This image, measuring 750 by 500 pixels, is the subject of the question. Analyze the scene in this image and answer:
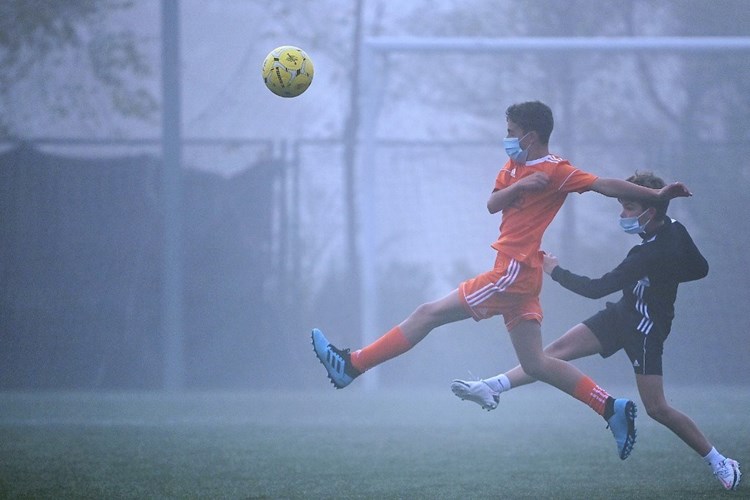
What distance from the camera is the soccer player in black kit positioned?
16.7 ft

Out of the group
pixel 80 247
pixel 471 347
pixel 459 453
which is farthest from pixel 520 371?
pixel 80 247

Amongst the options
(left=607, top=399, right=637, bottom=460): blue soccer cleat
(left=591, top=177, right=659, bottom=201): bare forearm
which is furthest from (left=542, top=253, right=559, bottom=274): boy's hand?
(left=607, top=399, right=637, bottom=460): blue soccer cleat

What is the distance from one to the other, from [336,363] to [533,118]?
1703 mm

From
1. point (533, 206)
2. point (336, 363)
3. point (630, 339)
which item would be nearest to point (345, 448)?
point (336, 363)

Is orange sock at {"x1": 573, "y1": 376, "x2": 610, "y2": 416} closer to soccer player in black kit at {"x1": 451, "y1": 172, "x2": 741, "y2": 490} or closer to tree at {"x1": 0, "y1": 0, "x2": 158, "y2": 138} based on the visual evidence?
soccer player in black kit at {"x1": 451, "y1": 172, "x2": 741, "y2": 490}

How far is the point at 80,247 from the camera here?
1104 centimetres

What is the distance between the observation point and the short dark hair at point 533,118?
5.14 meters

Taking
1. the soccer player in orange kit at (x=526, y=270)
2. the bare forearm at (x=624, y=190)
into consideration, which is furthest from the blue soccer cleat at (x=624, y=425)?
the bare forearm at (x=624, y=190)

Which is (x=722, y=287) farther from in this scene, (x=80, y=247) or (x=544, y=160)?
(x=80, y=247)

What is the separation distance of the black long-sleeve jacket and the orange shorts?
0.20 metres

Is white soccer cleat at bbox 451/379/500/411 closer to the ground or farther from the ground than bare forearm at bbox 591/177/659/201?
closer to the ground

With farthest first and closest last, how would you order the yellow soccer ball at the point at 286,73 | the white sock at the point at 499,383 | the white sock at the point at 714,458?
the yellow soccer ball at the point at 286,73, the white sock at the point at 499,383, the white sock at the point at 714,458

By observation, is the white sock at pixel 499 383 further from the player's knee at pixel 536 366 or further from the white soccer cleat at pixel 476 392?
the player's knee at pixel 536 366

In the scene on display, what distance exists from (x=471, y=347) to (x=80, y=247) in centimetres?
461
